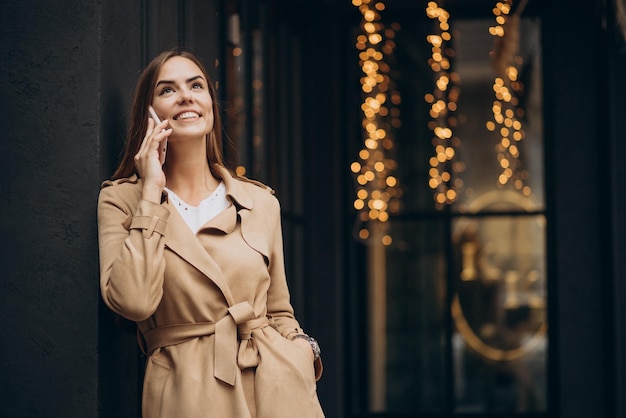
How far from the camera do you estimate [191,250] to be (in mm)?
3623

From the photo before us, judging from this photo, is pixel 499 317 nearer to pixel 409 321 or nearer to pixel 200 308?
pixel 409 321

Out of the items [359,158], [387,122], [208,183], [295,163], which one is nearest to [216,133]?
[208,183]

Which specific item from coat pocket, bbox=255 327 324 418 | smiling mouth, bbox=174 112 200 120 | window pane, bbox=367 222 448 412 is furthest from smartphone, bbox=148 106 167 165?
window pane, bbox=367 222 448 412

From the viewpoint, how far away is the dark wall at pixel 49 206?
12.4ft

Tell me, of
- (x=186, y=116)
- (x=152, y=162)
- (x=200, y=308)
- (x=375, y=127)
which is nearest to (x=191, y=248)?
(x=200, y=308)

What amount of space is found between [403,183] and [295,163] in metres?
2.57

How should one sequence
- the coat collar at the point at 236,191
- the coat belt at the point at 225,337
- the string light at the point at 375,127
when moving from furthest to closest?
the string light at the point at 375,127 < the coat collar at the point at 236,191 < the coat belt at the point at 225,337

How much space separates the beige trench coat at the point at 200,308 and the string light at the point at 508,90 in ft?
11.9

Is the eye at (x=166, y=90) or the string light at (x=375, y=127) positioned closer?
the eye at (x=166, y=90)

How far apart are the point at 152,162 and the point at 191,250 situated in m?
0.32

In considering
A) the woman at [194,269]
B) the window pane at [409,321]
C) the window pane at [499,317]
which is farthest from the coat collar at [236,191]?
the window pane at [499,317]

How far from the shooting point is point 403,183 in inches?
384

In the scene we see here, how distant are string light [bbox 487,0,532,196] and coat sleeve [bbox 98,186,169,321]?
13.0 ft

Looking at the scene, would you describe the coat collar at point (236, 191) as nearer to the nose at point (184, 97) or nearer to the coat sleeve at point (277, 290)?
the coat sleeve at point (277, 290)
